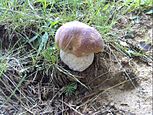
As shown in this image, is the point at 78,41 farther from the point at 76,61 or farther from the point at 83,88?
the point at 83,88

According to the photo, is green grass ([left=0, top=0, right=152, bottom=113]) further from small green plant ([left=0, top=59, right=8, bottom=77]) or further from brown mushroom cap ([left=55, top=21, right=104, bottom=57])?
brown mushroom cap ([left=55, top=21, right=104, bottom=57])

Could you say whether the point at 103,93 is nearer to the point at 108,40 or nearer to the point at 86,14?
the point at 108,40

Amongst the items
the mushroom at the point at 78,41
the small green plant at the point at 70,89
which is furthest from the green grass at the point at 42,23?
the mushroom at the point at 78,41

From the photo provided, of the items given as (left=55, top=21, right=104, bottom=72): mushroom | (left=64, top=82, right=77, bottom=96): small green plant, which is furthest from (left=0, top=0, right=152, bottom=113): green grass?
(left=55, top=21, right=104, bottom=72): mushroom

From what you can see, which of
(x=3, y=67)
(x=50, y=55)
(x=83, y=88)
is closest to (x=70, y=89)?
(x=83, y=88)

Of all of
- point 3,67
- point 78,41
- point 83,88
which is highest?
point 78,41
